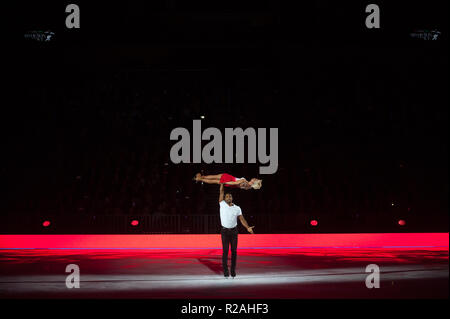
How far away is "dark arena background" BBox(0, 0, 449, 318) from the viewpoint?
16.5 m

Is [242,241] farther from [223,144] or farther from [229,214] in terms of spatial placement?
[229,214]

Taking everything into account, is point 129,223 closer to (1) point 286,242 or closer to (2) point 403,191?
(1) point 286,242

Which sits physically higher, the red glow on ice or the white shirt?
the white shirt

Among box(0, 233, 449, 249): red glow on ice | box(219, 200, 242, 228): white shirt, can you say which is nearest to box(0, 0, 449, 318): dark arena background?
box(0, 233, 449, 249): red glow on ice

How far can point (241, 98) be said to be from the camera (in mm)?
30969

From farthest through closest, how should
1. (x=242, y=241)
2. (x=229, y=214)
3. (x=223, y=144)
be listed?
(x=223, y=144), (x=242, y=241), (x=229, y=214)

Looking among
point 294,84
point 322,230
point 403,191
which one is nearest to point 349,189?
point 403,191

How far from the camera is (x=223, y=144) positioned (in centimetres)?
2911

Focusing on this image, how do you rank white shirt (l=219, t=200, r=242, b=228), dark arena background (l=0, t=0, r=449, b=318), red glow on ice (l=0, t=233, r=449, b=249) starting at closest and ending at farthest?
white shirt (l=219, t=200, r=242, b=228)
dark arena background (l=0, t=0, r=449, b=318)
red glow on ice (l=0, t=233, r=449, b=249)

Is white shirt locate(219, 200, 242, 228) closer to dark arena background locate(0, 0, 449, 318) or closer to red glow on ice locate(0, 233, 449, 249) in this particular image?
dark arena background locate(0, 0, 449, 318)

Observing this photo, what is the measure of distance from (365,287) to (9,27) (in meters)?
15.8

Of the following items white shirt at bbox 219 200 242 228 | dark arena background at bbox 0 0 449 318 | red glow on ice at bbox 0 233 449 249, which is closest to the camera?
white shirt at bbox 219 200 242 228

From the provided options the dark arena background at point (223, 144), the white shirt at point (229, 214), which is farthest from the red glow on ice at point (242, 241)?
the white shirt at point (229, 214)

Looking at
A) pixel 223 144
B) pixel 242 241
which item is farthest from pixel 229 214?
pixel 223 144
